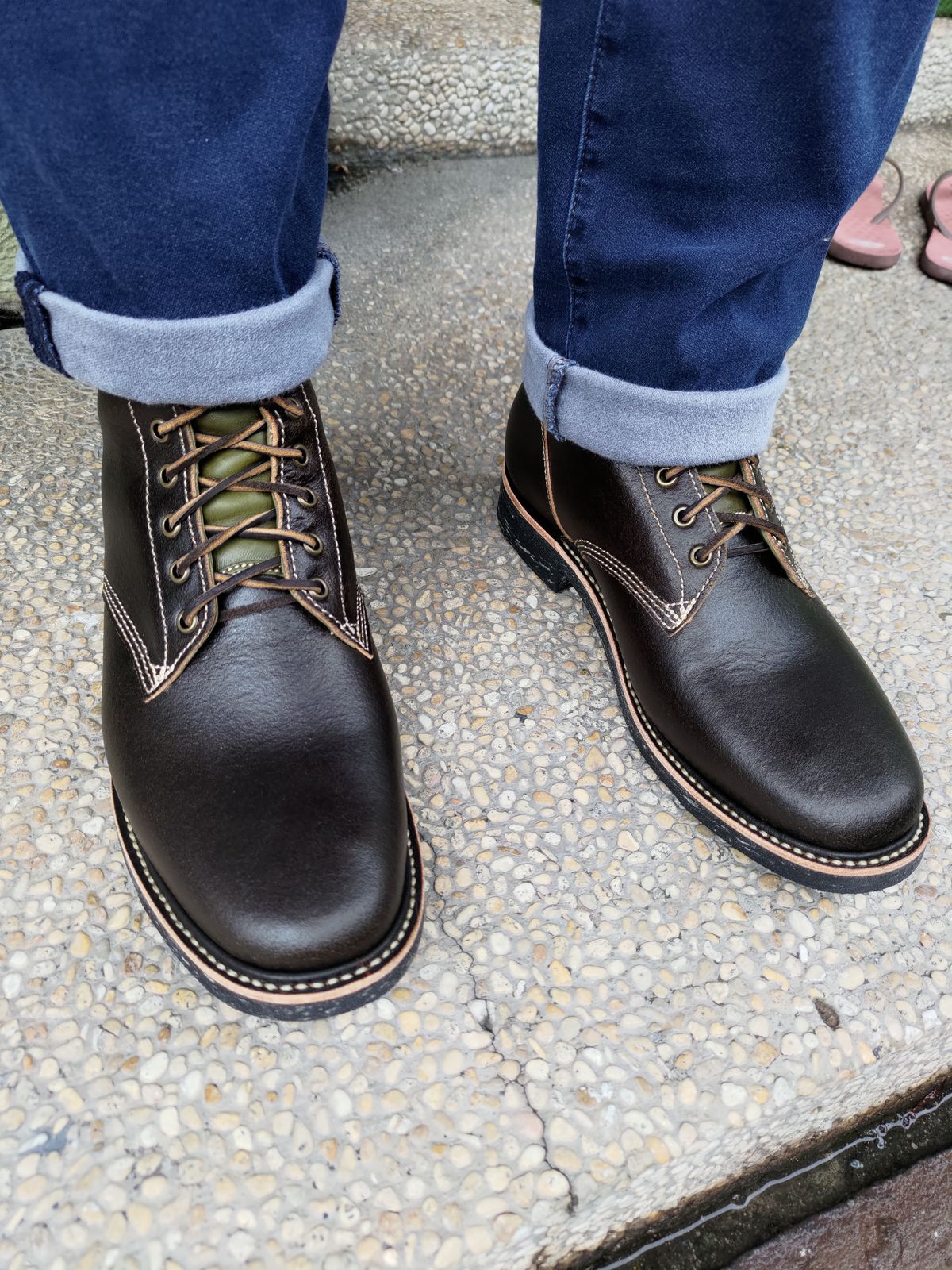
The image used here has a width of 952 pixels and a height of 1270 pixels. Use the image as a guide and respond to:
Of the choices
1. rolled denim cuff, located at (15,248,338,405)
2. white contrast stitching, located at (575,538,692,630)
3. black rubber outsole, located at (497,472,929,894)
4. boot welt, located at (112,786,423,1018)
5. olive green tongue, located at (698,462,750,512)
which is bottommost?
black rubber outsole, located at (497,472,929,894)

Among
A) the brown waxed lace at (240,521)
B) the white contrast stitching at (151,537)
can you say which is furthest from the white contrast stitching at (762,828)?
the white contrast stitching at (151,537)

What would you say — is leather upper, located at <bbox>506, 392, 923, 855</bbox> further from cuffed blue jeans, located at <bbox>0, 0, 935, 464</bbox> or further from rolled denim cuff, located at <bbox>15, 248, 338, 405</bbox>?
rolled denim cuff, located at <bbox>15, 248, 338, 405</bbox>

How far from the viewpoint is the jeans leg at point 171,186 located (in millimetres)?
532

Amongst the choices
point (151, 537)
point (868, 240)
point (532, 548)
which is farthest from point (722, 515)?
point (868, 240)

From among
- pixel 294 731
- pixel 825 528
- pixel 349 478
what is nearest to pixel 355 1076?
pixel 294 731

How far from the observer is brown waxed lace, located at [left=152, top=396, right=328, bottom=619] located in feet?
2.33

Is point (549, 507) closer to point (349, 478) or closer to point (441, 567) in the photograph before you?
point (441, 567)

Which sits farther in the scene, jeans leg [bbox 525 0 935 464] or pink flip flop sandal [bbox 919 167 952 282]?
pink flip flop sandal [bbox 919 167 952 282]

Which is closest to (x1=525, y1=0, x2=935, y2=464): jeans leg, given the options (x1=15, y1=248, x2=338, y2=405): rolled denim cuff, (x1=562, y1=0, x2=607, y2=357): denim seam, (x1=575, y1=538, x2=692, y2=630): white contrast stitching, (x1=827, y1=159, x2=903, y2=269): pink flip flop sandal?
(x1=562, y1=0, x2=607, y2=357): denim seam

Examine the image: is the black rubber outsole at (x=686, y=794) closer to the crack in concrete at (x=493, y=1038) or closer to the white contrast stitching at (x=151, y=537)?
the crack in concrete at (x=493, y=1038)

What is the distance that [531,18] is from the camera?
1.72 meters

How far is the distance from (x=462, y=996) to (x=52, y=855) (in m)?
0.37

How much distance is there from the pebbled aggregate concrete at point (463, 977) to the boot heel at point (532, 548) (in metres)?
0.02

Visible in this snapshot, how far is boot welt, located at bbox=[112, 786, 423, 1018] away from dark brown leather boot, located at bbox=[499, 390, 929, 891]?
0.97ft
